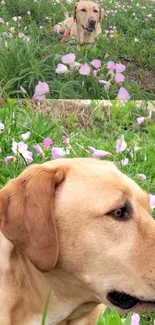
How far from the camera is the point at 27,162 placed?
420 centimetres

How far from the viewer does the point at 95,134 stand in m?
6.00

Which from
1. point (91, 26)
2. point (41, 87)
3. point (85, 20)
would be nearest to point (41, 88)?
point (41, 87)

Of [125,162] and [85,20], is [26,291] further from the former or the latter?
[85,20]

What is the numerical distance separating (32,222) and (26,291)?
397 mm

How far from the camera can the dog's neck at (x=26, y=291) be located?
111 inches

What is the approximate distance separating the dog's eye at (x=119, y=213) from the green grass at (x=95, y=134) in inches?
33.8

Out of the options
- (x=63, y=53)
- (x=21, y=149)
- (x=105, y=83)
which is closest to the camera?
(x=21, y=149)

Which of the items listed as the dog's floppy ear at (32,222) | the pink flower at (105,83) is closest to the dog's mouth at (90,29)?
the pink flower at (105,83)

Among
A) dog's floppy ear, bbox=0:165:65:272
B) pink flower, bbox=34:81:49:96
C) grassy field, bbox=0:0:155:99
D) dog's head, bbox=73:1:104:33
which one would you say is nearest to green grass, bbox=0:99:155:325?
pink flower, bbox=34:81:49:96

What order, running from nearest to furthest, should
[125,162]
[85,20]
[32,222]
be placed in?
[32,222], [125,162], [85,20]

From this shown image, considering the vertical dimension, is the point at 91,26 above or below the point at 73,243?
below

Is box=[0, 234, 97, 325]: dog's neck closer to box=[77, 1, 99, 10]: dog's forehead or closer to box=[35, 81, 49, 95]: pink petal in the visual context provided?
box=[35, 81, 49, 95]: pink petal

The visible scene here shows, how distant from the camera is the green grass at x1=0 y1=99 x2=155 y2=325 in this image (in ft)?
15.0

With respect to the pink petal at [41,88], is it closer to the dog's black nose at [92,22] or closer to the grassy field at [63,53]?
the grassy field at [63,53]
